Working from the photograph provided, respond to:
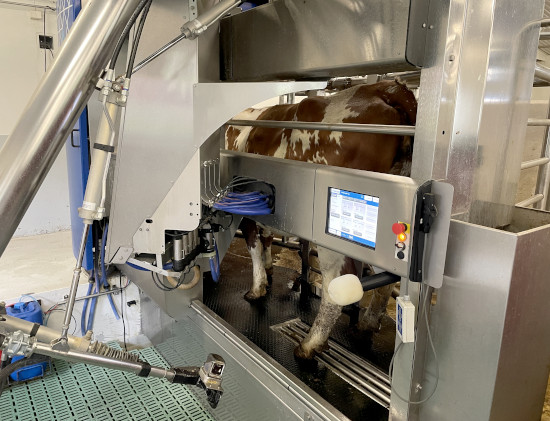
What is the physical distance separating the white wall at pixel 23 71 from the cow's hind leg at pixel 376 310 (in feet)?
11.3

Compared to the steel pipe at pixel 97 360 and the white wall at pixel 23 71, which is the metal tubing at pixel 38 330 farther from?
the white wall at pixel 23 71

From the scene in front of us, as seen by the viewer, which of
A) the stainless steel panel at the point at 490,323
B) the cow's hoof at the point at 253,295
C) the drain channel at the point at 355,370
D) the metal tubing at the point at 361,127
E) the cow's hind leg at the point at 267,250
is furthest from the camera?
the cow's hind leg at the point at 267,250

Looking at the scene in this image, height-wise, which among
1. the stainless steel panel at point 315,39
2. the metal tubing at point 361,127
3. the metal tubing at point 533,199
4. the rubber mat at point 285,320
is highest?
the stainless steel panel at point 315,39

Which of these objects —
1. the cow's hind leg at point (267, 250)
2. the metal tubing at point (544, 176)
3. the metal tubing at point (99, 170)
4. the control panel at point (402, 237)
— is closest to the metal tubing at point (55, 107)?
the metal tubing at point (99, 170)

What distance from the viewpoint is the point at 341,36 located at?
52.1 inches

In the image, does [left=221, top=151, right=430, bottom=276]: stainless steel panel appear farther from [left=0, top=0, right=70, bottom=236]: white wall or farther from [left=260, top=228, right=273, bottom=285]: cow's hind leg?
[left=0, top=0, right=70, bottom=236]: white wall

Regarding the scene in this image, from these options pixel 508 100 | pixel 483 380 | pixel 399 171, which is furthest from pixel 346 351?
pixel 508 100

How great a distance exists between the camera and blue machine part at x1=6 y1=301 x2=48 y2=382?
2320mm

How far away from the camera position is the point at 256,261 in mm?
2977

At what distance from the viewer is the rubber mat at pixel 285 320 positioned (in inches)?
70.4

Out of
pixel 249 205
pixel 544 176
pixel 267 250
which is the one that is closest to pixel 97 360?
pixel 249 205

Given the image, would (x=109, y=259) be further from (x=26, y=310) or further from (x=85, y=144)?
(x=26, y=310)

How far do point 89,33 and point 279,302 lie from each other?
2.22 metres

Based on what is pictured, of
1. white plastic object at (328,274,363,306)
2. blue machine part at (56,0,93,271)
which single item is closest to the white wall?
blue machine part at (56,0,93,271)
